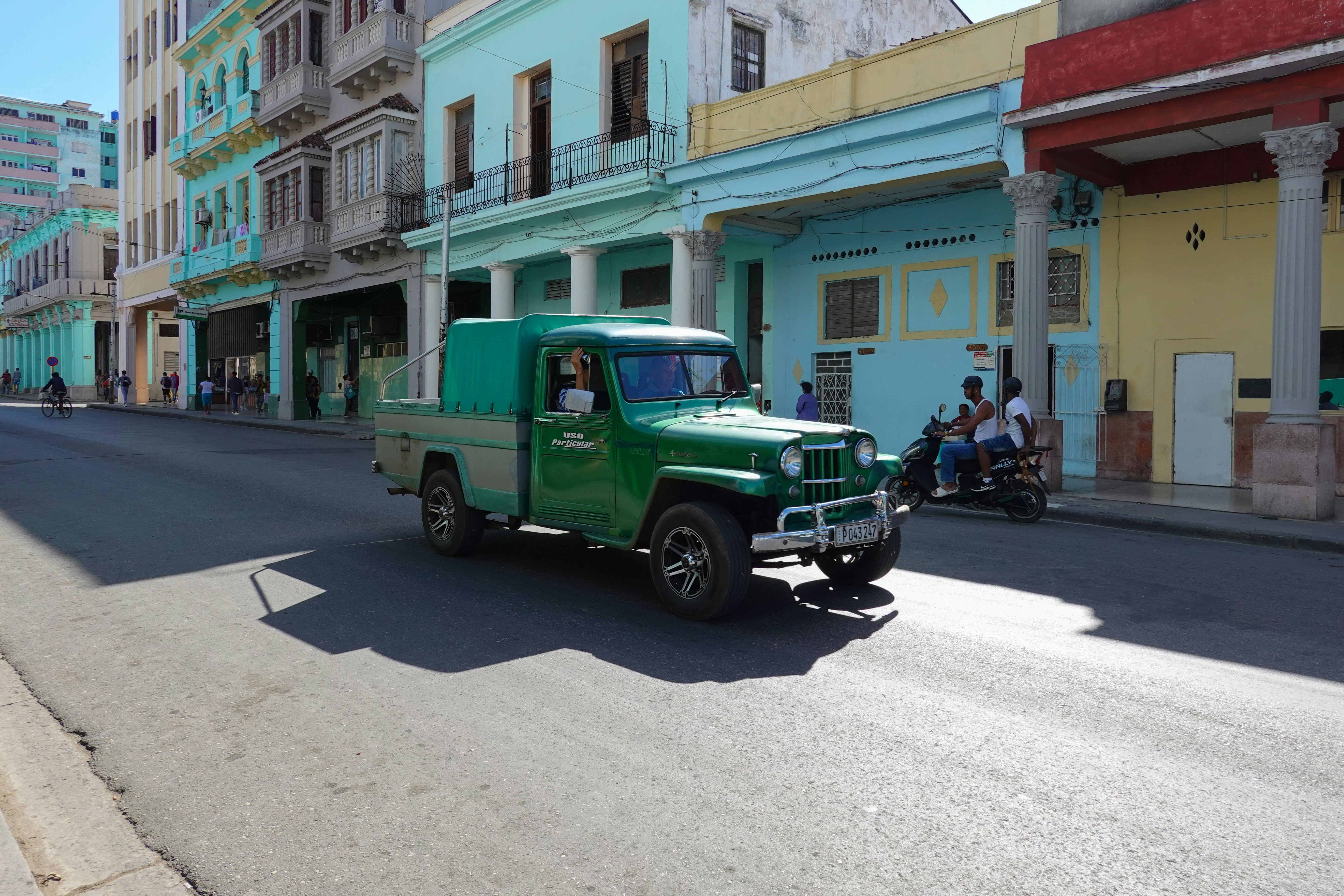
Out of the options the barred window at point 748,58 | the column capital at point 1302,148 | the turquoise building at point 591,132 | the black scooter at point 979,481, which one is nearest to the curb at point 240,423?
the turquoise building at point 591,132

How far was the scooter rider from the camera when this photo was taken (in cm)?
1164

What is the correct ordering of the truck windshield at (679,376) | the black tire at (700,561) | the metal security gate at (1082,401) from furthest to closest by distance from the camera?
the metal security gate at (1082,401) → the truck windshield at (679,376) → the black tire at (700,561)

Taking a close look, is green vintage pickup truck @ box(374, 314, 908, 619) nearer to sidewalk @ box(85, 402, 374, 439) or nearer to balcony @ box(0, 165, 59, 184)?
sidewalk @ box(85, 402, 374, 439)

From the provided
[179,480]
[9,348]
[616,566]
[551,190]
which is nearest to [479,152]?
[551,190]

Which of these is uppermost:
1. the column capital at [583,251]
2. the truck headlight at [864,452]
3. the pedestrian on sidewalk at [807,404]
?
the column capital at [583,251]

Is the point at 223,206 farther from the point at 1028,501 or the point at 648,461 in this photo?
the point at 648,461

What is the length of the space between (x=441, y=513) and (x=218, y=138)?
3293cm

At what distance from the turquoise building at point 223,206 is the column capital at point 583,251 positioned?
17.0 metres

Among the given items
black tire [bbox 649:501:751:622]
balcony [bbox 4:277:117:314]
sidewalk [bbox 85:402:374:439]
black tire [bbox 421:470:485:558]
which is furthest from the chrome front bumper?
balcony [bbox 4:277:117:314]

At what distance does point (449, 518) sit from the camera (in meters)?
8.59

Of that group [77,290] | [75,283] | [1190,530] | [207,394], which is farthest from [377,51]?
[77,290]

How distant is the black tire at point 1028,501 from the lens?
448 inches

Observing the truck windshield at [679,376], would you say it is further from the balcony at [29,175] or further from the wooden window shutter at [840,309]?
the balcony at [29,175]

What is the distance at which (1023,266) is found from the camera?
45.2 ft
